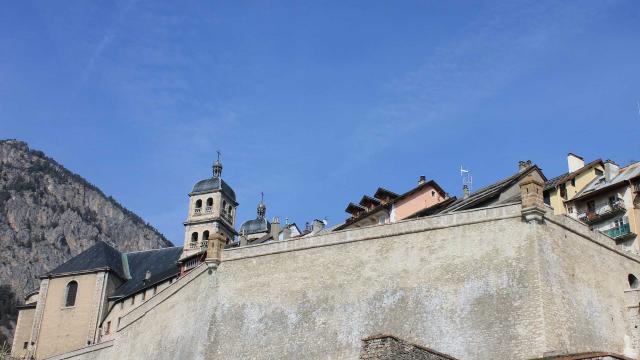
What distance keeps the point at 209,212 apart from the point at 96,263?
1413cm

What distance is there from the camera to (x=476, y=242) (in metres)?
35.2

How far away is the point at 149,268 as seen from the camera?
239 ft

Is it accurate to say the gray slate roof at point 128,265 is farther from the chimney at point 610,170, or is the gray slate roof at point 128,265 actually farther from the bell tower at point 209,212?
the chimney at point 610,170

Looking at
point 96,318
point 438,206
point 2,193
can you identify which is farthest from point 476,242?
point 2,193

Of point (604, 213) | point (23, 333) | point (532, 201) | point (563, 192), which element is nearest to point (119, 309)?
point (23, 333)

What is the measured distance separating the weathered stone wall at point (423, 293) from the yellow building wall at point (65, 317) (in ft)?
85.4

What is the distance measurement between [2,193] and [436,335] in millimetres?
135414

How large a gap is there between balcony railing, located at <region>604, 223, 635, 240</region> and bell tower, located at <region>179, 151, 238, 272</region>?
4247 cm

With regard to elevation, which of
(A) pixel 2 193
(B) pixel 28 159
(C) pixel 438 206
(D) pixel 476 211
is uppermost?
(B) pixel 28 159

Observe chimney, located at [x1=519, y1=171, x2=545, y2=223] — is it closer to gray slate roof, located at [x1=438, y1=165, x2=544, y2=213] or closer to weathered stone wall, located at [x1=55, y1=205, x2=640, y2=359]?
weathered stone wall, located at [x1=55, y1=205, x2=640, y2=359]

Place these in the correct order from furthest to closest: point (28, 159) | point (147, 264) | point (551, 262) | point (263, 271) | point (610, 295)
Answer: point (28, 159), point (147, 264), point (263, 271), point (610, 295), point (551, 262)

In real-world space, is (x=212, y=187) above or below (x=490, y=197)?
above

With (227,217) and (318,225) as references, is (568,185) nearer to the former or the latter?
(318,225)

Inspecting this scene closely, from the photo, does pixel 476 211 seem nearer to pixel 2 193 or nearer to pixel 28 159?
pixel 2 193
